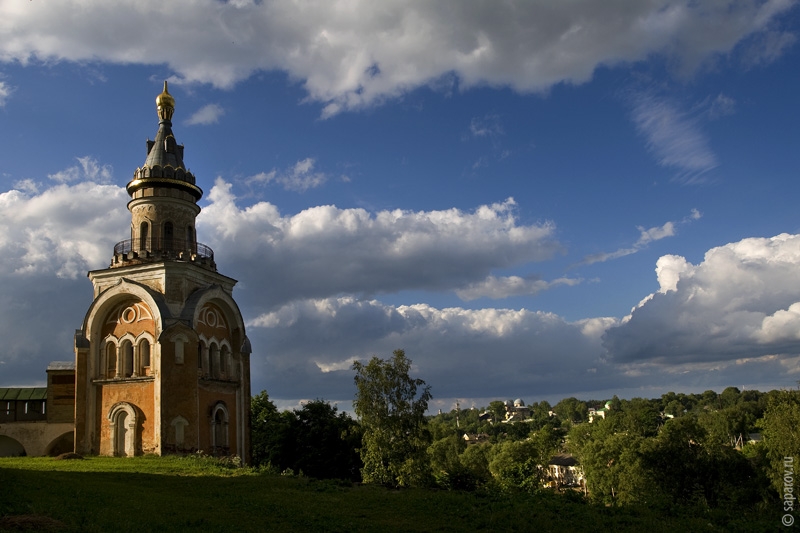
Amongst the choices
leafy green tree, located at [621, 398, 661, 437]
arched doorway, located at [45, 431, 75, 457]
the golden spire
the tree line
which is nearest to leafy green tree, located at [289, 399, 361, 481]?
the tree line

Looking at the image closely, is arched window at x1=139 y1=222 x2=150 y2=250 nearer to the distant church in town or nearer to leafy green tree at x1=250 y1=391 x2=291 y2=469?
the distant church in town

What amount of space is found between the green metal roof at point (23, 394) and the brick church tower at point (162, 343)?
11.1 feet

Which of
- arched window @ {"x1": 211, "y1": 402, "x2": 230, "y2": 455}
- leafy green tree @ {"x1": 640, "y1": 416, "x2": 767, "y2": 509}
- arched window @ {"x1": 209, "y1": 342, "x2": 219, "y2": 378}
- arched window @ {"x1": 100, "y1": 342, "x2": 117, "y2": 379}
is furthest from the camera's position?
leafy green tree @ {"x1": 640, "y1": 416, "x2": 767, "y2": 509}

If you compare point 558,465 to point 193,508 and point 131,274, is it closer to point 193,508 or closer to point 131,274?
point 131,274

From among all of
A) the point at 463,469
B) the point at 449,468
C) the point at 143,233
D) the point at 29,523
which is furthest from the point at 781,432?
the point at 143,233

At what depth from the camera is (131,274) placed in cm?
2920

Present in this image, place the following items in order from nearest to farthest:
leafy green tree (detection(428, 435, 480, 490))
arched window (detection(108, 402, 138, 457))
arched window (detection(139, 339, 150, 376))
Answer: arched window (detection(108, 402, 138, 457)) < arched window (detection(139, 339, 150, 376)) < leafy green tree (detection(428, 435, 480, 490))

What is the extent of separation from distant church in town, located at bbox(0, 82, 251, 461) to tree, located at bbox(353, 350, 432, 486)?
6.72 metres

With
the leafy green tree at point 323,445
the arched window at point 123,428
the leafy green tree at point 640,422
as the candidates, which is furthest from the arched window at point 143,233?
the leafy green tree at point 640,422

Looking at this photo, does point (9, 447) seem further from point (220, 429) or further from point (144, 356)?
point (220, 429)

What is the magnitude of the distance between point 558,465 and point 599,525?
7893 centimetres

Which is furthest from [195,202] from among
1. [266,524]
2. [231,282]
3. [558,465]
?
[558,465]

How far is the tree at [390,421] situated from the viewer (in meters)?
27.5

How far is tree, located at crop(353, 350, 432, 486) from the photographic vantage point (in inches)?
1081
